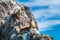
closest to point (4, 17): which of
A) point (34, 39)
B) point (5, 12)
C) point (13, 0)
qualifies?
point (5, 12)

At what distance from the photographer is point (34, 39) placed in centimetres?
9694

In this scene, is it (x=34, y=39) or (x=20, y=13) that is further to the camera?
(x=20, y=13)

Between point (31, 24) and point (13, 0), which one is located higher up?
point (13, 0)

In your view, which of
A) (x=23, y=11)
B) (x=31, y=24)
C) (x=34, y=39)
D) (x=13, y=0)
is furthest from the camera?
(x=13, y=0)

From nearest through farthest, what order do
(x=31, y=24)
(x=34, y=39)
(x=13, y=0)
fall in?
(x=34, y=39), (x=31, y=24), (x=13, y=0)

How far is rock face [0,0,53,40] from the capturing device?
101250mm

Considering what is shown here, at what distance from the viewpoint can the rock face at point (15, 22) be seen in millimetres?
101250

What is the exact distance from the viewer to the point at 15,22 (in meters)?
108

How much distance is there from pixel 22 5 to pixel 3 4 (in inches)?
284

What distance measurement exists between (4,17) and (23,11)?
695cm

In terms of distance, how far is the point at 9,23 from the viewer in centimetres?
11050

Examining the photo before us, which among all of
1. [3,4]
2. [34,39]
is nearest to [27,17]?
[3,4]

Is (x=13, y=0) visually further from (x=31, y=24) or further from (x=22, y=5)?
(x=31, y=24)

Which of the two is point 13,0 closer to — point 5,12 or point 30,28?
point 5,12
